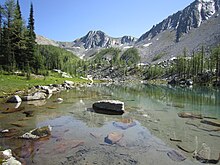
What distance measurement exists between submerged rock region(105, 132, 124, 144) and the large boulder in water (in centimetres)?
909

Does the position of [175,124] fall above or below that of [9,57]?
below

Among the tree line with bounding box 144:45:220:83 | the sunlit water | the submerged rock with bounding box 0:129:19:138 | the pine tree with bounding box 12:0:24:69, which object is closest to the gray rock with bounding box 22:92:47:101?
the sunlit water

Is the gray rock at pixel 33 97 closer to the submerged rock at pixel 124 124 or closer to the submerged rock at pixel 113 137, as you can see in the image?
the submerged rock at pixel 124 124

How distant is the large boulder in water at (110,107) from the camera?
26.9m

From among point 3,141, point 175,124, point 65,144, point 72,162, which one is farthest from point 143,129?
point 3,141

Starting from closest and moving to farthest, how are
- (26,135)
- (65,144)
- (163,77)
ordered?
1. (65,144)
2. (26,135)
3. (163,77)

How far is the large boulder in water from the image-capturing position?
26.9 m

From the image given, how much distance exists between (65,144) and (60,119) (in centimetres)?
851

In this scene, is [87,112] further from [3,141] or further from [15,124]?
[3,141]

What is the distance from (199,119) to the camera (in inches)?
947

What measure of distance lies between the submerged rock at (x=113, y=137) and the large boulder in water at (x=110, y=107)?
29.8ft

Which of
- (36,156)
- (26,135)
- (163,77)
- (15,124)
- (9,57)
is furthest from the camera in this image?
(163,77)

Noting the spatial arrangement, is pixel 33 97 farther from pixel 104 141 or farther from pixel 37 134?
pixel 104 141

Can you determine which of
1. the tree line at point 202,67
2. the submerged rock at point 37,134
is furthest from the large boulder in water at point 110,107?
the tree line at point 202,67
